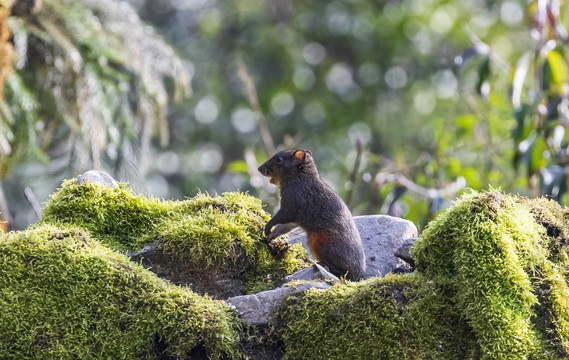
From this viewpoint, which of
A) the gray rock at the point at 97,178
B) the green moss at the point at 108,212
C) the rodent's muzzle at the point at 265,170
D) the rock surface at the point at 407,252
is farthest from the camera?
the rodent's muzzle at the point at 265,170

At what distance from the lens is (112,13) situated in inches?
278

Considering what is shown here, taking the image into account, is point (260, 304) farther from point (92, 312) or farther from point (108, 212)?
point (108, 212)

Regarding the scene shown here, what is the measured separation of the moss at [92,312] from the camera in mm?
3307

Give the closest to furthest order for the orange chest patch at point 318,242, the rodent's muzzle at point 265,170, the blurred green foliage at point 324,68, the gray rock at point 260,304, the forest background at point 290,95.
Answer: the gray rock at point 260,304 → the orange chest patch at point 318,242 → the rodent's muzzle at point 265,170 → the forest background at point 290,95 → the blurred green foliage at point 324,68

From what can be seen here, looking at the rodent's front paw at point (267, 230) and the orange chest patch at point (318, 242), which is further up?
the rodent's front paw at point (267, 230)

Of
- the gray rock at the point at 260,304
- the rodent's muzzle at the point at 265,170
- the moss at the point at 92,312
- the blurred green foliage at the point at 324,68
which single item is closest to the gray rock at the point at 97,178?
the moss at the point at 92,312

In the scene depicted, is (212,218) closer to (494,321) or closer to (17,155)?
(494,321)

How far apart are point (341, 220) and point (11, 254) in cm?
235

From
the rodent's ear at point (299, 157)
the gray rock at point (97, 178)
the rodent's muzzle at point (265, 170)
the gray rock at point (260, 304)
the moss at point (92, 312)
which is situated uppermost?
the gray rock at point (97, 178)

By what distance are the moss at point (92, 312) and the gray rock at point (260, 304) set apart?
0.10 metres

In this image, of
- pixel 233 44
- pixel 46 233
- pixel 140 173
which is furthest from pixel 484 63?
pixel 233 44

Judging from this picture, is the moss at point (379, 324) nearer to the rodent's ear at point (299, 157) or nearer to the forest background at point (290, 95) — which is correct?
the rodent's ear at point (299, 157)

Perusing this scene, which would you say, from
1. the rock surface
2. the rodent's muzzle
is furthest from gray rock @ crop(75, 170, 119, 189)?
the rock surface

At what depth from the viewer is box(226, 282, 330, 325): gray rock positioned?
140 inches
